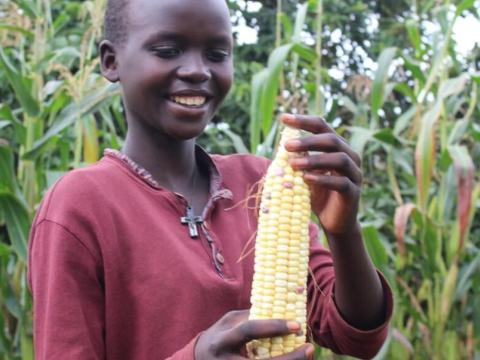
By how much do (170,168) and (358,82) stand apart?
1.89m

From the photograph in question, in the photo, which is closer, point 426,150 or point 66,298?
point 66,298

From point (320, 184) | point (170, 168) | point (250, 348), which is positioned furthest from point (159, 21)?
point (250, 348)

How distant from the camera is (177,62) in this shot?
44.1 inches

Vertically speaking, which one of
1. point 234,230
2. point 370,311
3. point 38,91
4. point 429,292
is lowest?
point 429,292

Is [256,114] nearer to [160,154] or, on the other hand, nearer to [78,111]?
[78,111]

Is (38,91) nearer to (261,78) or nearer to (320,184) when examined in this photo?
(261,78)

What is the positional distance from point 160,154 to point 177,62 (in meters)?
0.15

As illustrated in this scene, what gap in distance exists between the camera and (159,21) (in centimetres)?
112

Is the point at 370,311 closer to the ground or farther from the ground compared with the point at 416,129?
closer to the ground

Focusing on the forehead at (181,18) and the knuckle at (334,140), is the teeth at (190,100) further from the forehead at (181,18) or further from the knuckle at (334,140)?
the knuckle at (334,140)

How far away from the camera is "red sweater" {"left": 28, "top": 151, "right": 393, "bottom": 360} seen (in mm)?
1008

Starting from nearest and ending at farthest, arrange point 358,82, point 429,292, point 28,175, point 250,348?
point 250,348, point 28,175, point 429,292, point 358,82

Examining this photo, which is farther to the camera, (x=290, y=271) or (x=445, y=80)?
(x=445, y=80)

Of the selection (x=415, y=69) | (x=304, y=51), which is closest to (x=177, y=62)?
(x=304, y=51)
